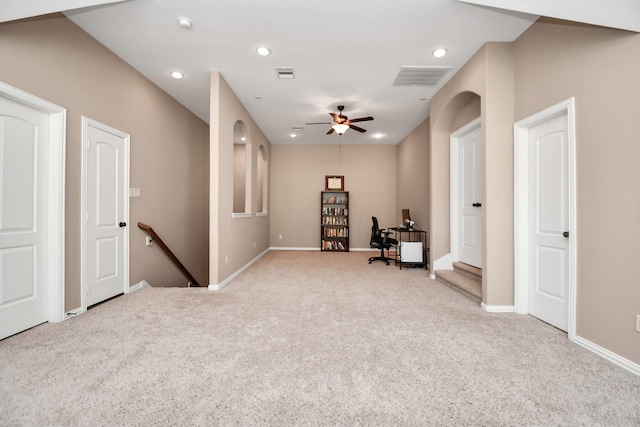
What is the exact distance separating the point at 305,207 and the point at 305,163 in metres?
1.26

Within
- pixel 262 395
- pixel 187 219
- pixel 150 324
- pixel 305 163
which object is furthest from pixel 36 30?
pixel 305 163

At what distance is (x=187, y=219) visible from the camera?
523 cm

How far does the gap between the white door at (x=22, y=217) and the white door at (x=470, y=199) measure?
498 cm

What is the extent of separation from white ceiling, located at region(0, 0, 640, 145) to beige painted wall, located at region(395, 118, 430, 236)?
59.3 inches

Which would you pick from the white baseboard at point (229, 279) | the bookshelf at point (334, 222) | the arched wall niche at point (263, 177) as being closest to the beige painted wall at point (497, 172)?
the white baseboard at point (229, 279)

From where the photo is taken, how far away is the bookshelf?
7.95 meters

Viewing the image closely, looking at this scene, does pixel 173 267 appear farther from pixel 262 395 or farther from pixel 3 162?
pixel 262 395

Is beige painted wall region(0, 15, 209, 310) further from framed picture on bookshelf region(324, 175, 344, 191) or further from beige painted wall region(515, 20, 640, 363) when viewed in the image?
beige painted wall region(515, 20, 640, 363)

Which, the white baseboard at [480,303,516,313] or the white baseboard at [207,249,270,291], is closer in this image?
the white baseboard at [480,303,516,313]

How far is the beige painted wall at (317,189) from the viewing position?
8.09 m

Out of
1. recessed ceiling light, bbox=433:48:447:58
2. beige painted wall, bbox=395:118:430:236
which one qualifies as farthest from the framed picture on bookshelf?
recessed ceiling light, bbox=433:48:447:58

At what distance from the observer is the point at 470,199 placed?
13.7ft

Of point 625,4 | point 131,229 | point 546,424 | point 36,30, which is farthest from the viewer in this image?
point 131,229

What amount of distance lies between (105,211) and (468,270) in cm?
476
